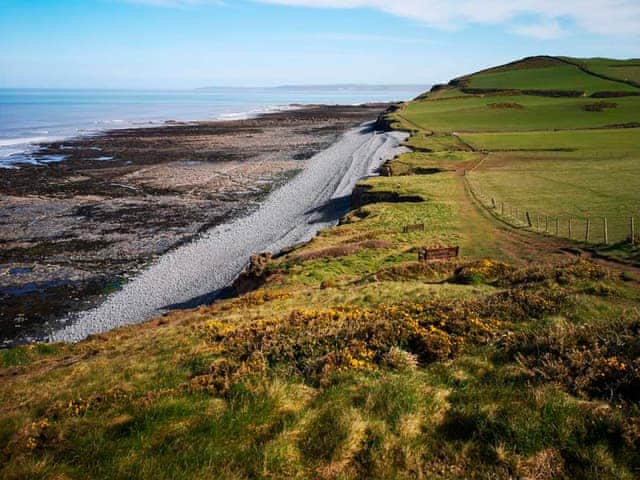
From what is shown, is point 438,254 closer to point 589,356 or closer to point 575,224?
point 575,224

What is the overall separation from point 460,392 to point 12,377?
44.7 feet

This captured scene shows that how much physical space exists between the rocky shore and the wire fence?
87.1ft

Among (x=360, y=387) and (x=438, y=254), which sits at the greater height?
(x=360, y=387)

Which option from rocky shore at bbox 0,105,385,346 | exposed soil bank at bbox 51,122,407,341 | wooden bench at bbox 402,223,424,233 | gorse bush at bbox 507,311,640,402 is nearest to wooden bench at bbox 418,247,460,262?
wooden bench at bbox 402,223,424,233

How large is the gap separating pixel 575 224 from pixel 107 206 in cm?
4513

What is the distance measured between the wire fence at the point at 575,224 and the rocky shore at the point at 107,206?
26.6 m

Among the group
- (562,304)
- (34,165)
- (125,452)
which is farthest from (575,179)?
(34,165)

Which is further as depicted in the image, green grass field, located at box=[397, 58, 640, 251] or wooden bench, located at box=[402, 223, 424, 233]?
green grass field, located at box=[397, 58, 640, 251]

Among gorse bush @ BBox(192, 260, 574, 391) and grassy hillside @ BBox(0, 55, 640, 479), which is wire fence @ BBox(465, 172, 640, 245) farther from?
gorse bush @ BBox(192, 260, 574, 391)

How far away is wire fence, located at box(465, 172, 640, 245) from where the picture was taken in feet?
82.6

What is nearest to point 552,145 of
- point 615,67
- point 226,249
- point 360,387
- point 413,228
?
point 413,228

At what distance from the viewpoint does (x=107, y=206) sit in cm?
4919

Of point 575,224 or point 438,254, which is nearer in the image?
point 438,254

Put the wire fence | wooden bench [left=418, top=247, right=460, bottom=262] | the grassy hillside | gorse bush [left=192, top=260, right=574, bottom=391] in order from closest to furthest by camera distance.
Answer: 1. the grassy hillside
2. gorse bush [left=192, top=260, right=574, bottom=391]
3. wooden bench [left=418, top=247, right=460, bottom=262]
4. the wire fence
